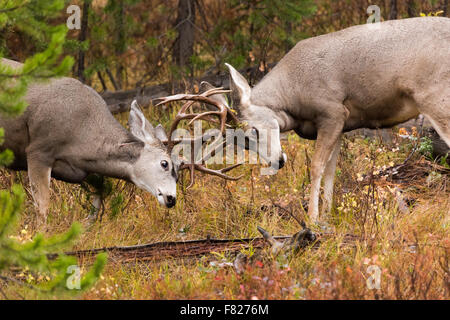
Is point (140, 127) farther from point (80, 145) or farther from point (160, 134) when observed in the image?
point (80, 145)

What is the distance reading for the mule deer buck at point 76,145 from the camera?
741cm

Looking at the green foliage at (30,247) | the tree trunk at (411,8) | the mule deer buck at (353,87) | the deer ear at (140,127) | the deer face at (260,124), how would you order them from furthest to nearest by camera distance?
the tree trunk at (411,8) < the deer face at (260,124) < the deer ear at (140,127) < the mule deer buck at (353,87) < the green foliage at (30,247)

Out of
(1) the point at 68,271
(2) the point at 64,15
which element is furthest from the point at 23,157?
(2) the point at 64,15

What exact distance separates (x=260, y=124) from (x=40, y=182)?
2429 millimetres

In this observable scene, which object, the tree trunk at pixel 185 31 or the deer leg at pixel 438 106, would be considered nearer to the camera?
the deer leg at pixel 438 106

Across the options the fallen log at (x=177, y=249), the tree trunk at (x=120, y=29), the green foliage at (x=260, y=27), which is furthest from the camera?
the tree trunk at (x=120, y=29)

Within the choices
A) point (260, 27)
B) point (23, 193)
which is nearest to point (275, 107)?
point (23, 193)

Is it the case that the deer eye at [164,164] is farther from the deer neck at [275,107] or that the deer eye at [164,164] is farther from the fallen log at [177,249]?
the deer neck at [275,107]

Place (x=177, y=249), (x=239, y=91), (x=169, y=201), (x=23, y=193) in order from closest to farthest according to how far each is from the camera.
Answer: (x=23, y=193)
(x=177, y=249)
(x=169, y=201)
(x=239, y=91)

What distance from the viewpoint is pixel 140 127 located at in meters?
7.77

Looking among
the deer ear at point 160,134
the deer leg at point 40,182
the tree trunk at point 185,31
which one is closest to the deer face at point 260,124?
the deer ear at point 160,134

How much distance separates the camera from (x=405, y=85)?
753cm

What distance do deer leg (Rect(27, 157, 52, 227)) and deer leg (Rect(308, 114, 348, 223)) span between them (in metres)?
2.78

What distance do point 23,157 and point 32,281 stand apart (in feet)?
5.98
